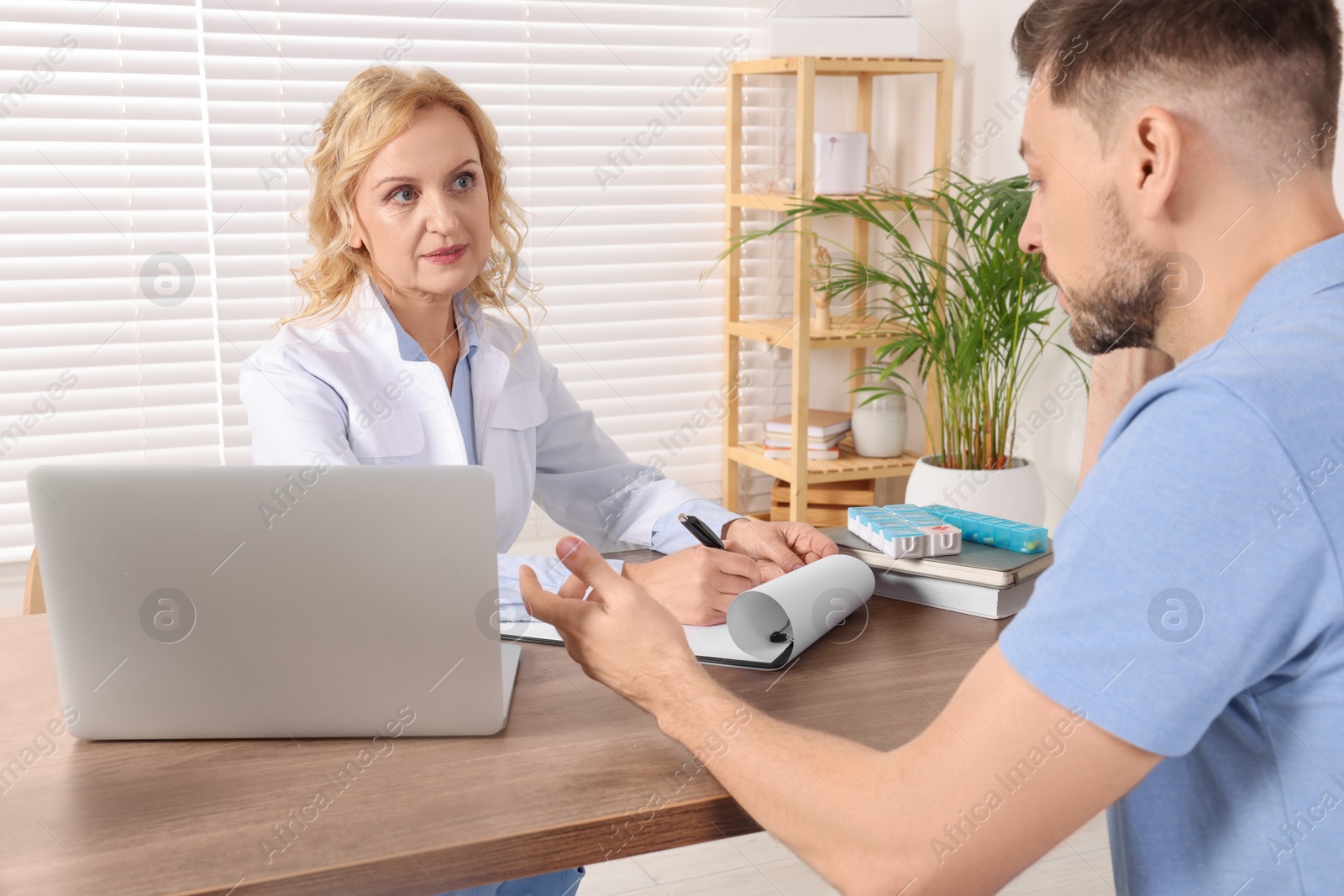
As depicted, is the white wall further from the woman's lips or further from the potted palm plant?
the woman's lips

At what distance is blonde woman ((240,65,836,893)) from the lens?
66.7 inches

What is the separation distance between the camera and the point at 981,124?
3.44m

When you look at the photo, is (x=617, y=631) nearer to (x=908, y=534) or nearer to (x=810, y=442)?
(x=908, y=534)

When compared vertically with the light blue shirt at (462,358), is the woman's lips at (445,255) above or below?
above

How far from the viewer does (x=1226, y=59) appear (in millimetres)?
883

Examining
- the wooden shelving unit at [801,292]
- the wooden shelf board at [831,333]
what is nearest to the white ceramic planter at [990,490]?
the wooden shelving unit at [801,292]

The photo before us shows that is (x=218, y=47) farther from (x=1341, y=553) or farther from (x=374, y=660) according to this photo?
→ (x=1341, y=553)

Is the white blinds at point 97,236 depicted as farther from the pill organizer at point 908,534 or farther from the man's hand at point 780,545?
the pill organizer at point 908,534

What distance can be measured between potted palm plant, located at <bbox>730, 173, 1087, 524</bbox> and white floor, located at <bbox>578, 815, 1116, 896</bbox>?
96cm

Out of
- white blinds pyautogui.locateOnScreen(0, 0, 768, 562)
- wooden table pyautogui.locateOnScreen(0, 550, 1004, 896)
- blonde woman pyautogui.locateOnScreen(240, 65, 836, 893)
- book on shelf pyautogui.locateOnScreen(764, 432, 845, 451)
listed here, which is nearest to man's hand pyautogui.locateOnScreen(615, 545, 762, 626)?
wooden table pyautogui.locateOnScreen(0, 550, 1004, 896)

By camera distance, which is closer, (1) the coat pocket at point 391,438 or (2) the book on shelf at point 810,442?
(1) the coat pocket at point 391,438

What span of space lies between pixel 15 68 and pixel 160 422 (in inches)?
38.5

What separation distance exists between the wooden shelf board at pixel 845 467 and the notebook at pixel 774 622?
2.15 metres

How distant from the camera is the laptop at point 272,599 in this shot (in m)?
0.96
